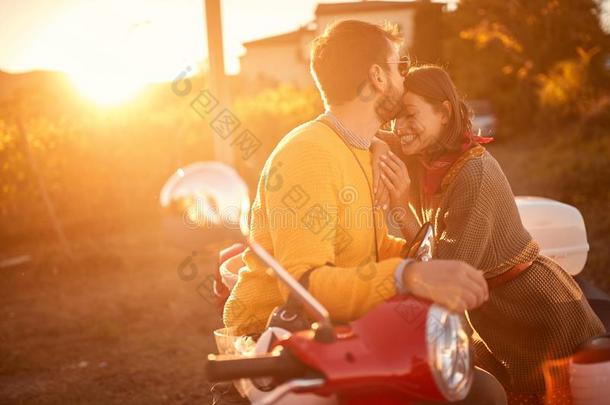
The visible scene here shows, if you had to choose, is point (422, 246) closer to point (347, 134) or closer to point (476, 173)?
point (347, 134)

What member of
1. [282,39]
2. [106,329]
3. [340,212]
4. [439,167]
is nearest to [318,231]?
[340,212]

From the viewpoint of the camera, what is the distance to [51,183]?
1133 cm

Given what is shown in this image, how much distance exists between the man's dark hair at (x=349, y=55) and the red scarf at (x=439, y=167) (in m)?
0.68

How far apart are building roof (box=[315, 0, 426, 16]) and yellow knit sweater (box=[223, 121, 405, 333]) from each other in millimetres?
41427

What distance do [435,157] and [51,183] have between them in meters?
9.68

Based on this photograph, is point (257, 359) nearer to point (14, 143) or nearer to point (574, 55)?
point (14, 143)

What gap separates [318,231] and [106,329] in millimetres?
5526

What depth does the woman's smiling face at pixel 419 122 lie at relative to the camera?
2.89 m

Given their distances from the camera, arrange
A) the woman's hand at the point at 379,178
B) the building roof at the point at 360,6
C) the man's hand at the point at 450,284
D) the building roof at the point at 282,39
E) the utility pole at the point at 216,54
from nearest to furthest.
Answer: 1. the man's hand at the point at 450,284
2. the woman's hand at the point at 379,178
3. the utility pole at the point at 216,54
4. the building roof at the point at 360,6
5. the building roof at the point at 282,39

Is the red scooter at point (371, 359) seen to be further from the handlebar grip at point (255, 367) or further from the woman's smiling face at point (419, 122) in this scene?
the woman's smiling face at point (419, 122)

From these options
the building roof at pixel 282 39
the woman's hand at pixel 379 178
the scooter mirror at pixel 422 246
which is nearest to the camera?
the scooter mirror at pixel 422 246

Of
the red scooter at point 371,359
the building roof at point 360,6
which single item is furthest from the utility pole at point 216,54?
the building roof at point 360,6

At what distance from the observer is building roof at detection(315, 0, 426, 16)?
43.0 m

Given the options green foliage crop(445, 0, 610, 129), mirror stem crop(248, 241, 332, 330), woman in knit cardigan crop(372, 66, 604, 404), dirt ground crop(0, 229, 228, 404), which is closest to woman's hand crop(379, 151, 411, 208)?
woman in knit cardigan crop(372, 66, 604, 404)
